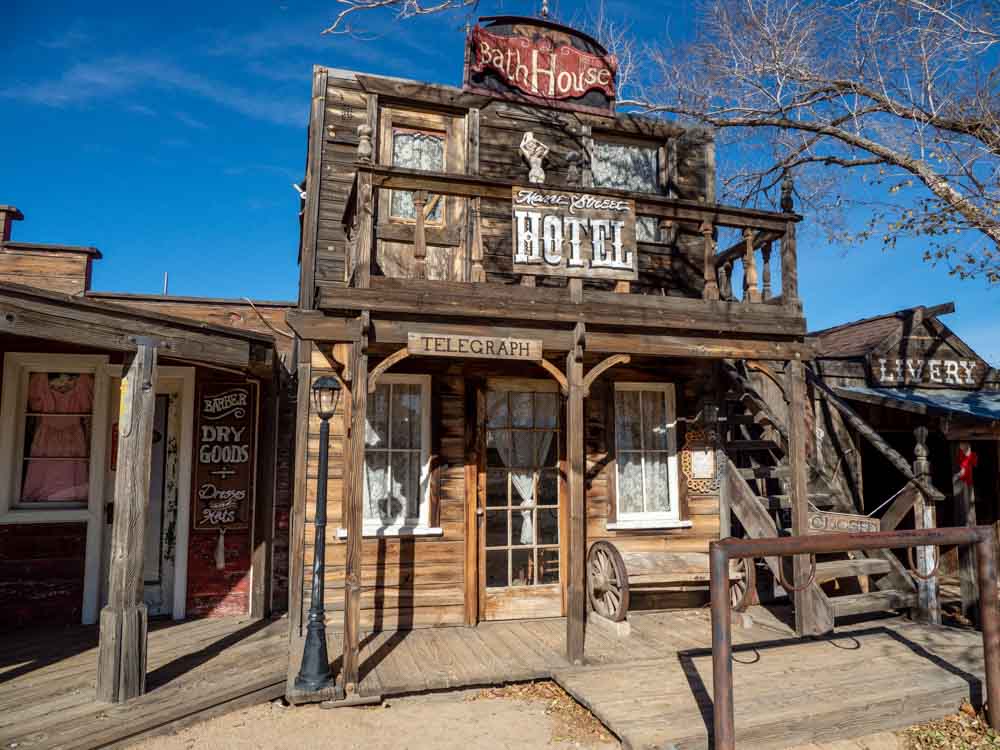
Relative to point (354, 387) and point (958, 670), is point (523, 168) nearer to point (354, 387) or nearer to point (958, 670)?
point (354, 387)

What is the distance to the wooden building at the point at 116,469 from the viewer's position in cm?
700

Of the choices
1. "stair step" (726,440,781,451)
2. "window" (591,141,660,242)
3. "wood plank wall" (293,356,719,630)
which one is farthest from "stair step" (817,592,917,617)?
"window" (591,141,660,242)

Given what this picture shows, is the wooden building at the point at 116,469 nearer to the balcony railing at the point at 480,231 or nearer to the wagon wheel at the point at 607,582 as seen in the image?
the balcony railing at the point at 480,231

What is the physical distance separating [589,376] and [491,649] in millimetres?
2794

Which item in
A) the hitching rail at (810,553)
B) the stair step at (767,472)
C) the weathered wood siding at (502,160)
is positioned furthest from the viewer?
the weathered wood siding at (502,160)

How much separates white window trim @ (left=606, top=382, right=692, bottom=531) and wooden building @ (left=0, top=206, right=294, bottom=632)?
A: 3.99 metres

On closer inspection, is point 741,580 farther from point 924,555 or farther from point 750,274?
point 750,274

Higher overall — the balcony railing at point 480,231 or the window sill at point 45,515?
the balcony railing at point 480,231

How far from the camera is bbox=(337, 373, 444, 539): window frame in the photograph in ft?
24.2

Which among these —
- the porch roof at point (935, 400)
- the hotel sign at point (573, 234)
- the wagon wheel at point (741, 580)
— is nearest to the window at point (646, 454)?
the wagon wheel at point (741, 580)

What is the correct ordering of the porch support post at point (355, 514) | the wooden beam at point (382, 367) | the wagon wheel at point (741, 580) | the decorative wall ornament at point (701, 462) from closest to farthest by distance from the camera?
the porch support post at point (355, 514) < the wooden beam at point (382, 367) < the wagon wheel at point (741, 580) < the decorative wall ornament at point (701, 462)

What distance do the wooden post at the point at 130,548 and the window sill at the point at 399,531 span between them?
8.29ft

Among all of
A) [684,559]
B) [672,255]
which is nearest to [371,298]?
[684,559]

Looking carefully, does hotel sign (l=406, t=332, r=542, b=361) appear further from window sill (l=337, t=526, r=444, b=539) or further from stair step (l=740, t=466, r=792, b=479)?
stair step (l=740, t=466, r=792, b=479)
